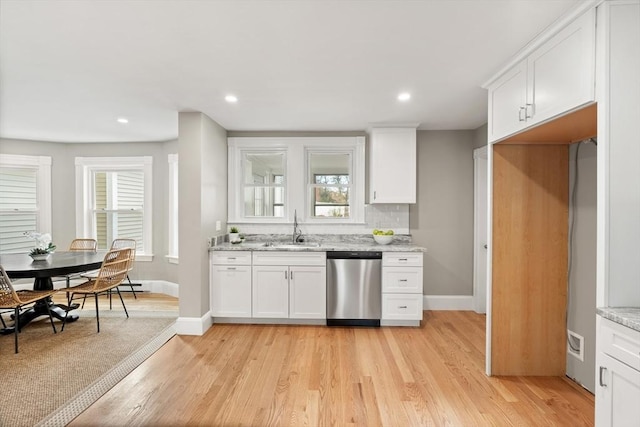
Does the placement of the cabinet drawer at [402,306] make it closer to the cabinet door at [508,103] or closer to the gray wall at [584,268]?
the gray wall at [584,268]

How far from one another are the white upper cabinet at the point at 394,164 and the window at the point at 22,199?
17.2 feet

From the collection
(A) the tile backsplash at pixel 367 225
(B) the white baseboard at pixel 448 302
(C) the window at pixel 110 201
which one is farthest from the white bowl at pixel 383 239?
(C) the window at pixel 110 201

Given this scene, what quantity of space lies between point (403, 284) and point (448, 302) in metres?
1.03

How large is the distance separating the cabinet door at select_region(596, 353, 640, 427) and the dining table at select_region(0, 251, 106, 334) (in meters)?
4.35

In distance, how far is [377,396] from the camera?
230 cm

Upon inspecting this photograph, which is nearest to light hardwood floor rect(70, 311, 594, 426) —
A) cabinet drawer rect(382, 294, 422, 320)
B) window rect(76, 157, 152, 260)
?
cabinet drawer rect(382, 294, 422, 320)

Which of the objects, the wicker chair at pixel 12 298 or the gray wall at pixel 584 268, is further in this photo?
the wicker chair at pixel 12 298

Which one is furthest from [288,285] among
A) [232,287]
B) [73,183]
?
[73,183]

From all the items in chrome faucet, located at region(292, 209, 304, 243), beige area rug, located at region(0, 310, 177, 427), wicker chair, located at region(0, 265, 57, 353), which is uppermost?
chrome faucet, located at region(292, 209, 304, 243)

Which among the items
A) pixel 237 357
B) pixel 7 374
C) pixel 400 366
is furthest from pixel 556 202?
pixel 7 374

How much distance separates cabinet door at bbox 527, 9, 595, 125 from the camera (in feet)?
5.32

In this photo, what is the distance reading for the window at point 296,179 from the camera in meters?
4.29

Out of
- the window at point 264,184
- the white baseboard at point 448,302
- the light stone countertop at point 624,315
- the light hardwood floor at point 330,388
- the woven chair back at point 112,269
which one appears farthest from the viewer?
the window at point 264,184

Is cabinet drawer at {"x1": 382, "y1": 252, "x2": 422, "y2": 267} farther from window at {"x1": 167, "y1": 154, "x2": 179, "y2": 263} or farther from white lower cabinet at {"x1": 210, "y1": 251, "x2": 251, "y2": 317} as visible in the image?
window at {"x1": 167, "y1": 154, "x2": 179, "y2": 263}
